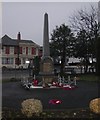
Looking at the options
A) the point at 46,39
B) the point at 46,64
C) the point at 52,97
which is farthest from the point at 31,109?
the point at 46,39

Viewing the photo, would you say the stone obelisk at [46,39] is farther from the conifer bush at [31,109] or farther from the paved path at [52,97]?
the conifer bush at [31,109]

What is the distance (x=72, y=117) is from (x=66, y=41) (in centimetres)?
2971

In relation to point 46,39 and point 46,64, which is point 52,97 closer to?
point 46,64

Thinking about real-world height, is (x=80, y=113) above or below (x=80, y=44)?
below

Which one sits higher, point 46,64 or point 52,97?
point 46,64

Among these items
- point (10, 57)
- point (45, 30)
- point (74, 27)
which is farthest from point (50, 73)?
point (10, 57)

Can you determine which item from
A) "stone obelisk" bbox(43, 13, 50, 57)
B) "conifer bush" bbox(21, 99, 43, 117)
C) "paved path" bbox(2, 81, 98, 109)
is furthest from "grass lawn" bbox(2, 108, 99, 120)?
"stone obelisk" bbox(43, 13, 50, 57)

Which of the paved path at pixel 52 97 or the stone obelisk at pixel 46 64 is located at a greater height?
the stone obelisk at pixel 46 64

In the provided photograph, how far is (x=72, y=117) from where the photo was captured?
6852 mm

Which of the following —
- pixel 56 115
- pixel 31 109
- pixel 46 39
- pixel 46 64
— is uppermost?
pixel 46 39

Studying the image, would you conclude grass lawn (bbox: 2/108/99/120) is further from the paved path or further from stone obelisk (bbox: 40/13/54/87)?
stone obelisk (bbox: 40/13/54/87)

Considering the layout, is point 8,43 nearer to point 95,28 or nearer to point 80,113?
point 95,28

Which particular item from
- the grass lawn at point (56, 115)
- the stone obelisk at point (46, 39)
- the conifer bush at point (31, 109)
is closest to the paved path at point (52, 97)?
the grass lawn at point (56, 115)

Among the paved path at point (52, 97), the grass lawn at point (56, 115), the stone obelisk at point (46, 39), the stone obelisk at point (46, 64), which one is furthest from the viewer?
the stone obelisk at point (46, 39)
